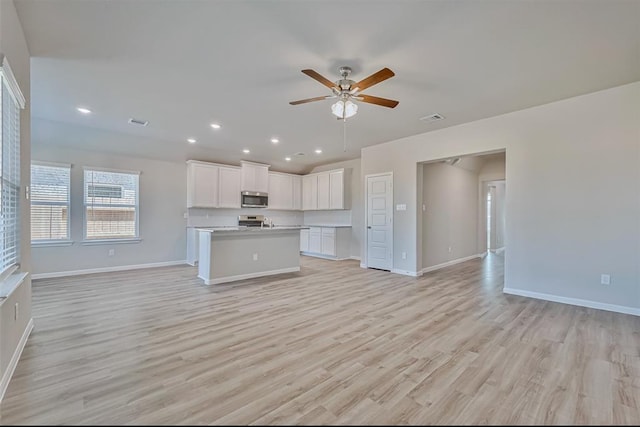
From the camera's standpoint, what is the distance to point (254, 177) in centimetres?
742

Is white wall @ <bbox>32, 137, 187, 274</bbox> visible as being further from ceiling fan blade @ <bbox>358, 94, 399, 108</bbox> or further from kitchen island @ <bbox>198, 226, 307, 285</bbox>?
ceiling fan blade @ <bbox>358, 94, 399, 108</bbox>

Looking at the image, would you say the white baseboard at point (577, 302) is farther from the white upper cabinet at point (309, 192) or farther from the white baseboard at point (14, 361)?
the white baseboard at point (14, 361)

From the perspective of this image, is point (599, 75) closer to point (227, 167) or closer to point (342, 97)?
point (342, 97)

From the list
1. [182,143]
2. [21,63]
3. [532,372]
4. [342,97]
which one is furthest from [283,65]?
[182,143]

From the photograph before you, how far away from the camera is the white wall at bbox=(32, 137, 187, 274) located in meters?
5.06

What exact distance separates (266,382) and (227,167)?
19.3 feet

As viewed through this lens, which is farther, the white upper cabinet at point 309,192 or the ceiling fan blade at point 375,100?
the white upper cabinet at point 309,192

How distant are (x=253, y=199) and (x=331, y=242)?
91.7 inches

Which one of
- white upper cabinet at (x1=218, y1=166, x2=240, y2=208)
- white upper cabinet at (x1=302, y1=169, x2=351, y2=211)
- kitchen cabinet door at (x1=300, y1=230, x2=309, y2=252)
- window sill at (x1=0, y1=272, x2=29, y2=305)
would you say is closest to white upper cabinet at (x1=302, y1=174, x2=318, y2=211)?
white upper cabinet at (x1=302, y1=169, x2=351, y2=211)

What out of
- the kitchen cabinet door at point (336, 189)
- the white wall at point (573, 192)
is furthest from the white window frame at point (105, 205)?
the white wall at point (573, 192)

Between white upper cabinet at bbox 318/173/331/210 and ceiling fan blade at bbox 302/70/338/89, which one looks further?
white upper cabinet at bbox 318/173/331/210

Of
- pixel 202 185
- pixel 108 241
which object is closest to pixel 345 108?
pixel 202 185

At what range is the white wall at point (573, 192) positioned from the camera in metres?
3.33

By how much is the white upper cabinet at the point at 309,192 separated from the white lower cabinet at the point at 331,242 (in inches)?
32.0
